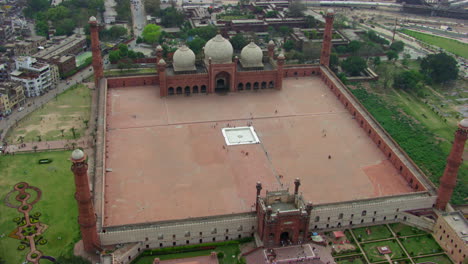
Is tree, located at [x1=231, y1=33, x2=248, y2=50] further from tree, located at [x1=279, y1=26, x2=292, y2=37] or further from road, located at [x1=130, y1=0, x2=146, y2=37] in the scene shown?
road, located at [x1=130, y1=0, x2=146, y2=37]

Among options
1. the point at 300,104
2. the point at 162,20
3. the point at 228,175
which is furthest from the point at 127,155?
the point at 162,20

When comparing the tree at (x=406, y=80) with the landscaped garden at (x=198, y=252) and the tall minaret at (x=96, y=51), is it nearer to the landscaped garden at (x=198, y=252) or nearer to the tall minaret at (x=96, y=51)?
the tall minaret at (x=96, y=51)

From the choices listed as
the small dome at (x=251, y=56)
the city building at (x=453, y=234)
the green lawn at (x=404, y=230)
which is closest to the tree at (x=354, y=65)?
the small dome at (x=251, y=56)

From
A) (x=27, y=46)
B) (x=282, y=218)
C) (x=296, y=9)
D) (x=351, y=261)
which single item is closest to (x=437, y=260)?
(x=351, y=261)

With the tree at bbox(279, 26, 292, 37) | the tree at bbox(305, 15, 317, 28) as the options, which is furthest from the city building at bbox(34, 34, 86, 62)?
the tree at bbox(305, 15, 317, 28)

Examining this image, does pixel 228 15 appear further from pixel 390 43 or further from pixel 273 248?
pixel 273 248

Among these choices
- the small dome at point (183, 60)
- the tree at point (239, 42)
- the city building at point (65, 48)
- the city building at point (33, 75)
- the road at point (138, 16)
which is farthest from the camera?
the road at point (138, 16)

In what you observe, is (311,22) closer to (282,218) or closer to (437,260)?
(437,260)
